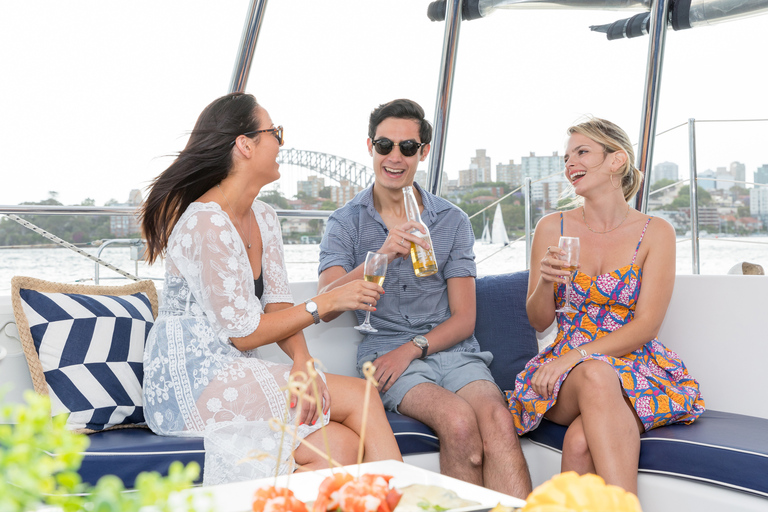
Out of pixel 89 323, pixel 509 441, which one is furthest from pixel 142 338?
pixel 509 441

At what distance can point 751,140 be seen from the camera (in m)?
4.87

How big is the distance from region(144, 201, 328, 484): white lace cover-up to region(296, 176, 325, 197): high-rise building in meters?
2.62

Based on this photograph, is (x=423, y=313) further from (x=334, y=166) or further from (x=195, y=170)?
(x=334, y=166)

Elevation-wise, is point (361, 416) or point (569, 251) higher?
point (569, 251)

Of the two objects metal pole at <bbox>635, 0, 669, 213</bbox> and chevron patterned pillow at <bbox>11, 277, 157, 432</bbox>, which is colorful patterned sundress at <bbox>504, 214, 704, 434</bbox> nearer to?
chevron patterned pillow at <bbox>11, 277, 157, 432</bbox>

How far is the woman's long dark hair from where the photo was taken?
78.8 inches

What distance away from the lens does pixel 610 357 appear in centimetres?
201

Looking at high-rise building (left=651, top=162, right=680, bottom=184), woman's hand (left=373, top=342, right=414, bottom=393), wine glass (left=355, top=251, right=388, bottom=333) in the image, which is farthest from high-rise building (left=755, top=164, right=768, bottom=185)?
wine glass (left=355, top=251, right=388, bottom=333)

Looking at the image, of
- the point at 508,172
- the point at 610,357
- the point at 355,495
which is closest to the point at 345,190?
the point at 508,172

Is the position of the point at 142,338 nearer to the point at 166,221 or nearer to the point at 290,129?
the point at 166,221

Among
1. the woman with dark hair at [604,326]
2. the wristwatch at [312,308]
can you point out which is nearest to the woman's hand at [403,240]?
the wristwatch at [312,308]

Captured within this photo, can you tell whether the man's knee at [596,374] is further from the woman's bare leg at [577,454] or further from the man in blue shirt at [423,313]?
the man in blue shirt at [423,313]

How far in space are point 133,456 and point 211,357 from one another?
319mm

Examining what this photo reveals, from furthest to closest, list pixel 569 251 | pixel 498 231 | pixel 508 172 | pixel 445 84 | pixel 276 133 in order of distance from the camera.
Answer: pixel 508 172 < pixel 498 231 < pixel 445 84 < pixel 276 133 < pixel 569 251
